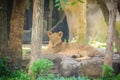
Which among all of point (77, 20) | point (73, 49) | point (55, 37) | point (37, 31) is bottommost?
point (73, 49)

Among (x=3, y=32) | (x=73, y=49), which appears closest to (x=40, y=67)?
(x=3, y=32)

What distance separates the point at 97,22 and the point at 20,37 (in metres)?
8.45

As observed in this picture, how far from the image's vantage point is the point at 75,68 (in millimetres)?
7430

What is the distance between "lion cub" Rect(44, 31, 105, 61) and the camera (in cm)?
868

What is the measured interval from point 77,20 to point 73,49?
12.8ft

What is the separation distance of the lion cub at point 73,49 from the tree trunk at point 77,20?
4.77ft

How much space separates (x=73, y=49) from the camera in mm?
9070

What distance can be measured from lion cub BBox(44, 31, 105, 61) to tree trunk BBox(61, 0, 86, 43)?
1.45m

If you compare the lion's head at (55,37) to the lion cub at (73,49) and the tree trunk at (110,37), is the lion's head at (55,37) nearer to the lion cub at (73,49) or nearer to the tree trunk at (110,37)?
the lion cub at (73,49)

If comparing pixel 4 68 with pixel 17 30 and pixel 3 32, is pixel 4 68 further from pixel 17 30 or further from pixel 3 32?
pixel 17 30

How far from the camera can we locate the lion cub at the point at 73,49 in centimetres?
868

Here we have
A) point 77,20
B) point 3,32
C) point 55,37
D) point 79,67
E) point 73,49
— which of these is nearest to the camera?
point 79,67

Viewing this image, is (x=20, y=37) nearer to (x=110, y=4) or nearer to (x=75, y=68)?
(x=75, y=68)

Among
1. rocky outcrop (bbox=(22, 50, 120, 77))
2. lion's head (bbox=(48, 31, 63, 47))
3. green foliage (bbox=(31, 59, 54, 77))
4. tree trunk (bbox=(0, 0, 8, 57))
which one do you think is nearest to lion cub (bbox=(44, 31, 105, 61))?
lion's head (bbox=(48, 31, 63, 47))
